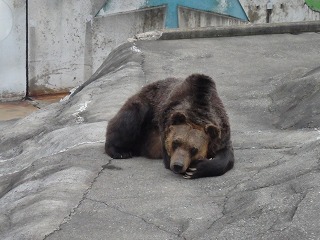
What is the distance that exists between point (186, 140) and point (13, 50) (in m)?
8.47

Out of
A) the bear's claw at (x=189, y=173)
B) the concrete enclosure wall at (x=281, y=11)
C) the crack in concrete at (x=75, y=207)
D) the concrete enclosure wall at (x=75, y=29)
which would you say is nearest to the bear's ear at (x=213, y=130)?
the bear's claw at (x=189, y=173)

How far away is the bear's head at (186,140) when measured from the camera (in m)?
5.88

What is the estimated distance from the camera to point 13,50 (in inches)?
543

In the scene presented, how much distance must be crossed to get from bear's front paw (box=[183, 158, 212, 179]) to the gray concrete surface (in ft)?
0.17

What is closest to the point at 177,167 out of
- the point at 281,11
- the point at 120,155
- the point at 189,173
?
the point at 189,173

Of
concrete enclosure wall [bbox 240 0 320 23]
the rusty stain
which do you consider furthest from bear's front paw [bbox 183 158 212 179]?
concrete enclosure wall [bbox 240 0 320 23]

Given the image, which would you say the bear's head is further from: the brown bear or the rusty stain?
the rusty stain

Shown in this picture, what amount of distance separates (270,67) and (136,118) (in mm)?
4479

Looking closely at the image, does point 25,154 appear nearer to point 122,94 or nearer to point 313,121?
point 122,94

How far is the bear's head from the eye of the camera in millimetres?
5875

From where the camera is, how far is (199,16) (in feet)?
48.7

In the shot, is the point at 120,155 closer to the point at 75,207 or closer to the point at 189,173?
the point at 189,173

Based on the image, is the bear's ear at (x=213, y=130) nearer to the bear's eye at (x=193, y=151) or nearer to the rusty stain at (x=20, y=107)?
the bear's eye at (x=193, y=151)

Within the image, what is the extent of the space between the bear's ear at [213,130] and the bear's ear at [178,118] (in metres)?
0.18
